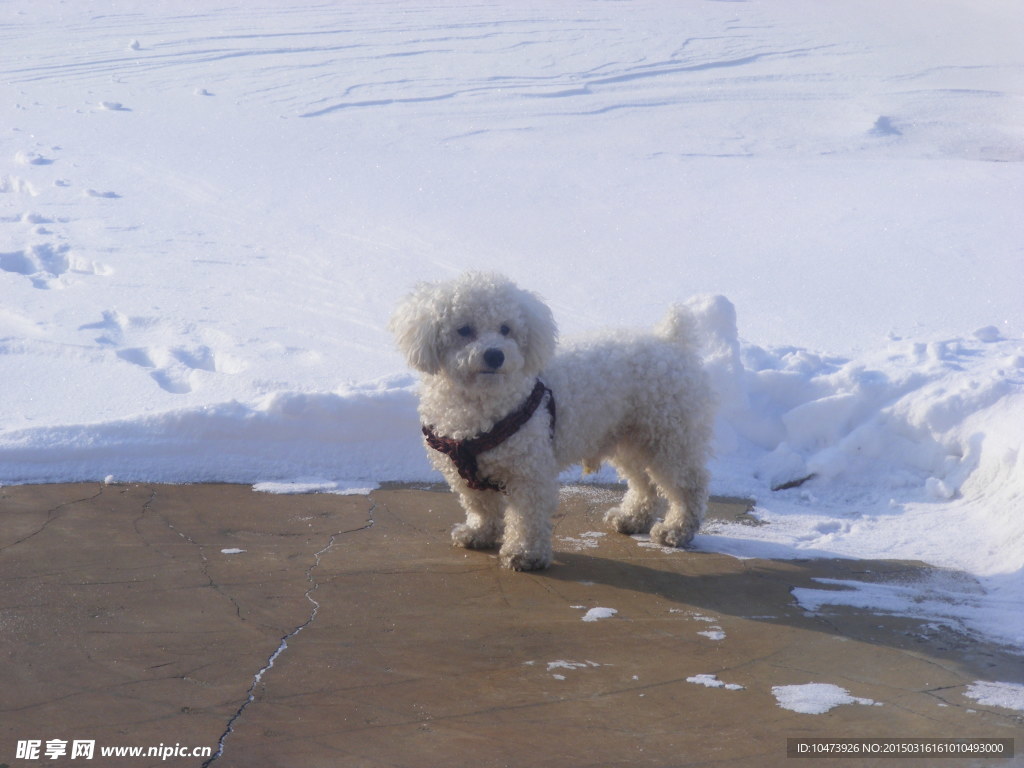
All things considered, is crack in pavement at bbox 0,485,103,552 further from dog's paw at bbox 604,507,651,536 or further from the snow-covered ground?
A: dog's paw at bbox 604,507,651,536

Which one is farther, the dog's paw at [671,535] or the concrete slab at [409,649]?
the dog's paw at [671,535]

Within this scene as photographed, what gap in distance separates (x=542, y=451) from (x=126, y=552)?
1844 millimetres

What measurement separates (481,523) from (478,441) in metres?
0.54

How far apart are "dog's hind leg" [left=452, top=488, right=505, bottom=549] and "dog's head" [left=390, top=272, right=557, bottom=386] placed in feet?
2.20

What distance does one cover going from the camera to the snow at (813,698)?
10.7 feet

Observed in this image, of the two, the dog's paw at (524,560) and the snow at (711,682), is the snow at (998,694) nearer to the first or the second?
the snow at (711,682)

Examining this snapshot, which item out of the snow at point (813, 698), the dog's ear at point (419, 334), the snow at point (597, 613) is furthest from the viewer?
the dog's ear at point (419, 334)

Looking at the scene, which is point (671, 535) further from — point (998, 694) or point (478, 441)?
point (998, 694)

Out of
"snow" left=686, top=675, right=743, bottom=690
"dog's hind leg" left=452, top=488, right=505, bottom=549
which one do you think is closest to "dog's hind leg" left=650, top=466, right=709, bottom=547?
"dog's hind leg" left=452, top=488, right=505, bottom=549

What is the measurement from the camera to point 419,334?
13.8 ft

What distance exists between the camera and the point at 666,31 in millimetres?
15586

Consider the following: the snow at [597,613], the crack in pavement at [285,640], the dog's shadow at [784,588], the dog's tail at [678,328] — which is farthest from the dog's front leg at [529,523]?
the dog's tail at [678,328]

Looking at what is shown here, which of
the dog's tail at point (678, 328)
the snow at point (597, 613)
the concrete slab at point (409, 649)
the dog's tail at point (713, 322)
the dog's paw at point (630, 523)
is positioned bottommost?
the dog's paw at point (630, 523)

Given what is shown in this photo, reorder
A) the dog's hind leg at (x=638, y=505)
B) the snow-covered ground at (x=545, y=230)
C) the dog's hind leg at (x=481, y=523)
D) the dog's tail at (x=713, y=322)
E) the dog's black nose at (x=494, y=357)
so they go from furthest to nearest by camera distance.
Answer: the dog's tail at (x=713, y=322) → the snow-covered ground at (x=545, y=230) → the dog's hind leg at (x=638, y=505) → the dog's hind leg at (x=481, y=523) → the dog's black nose at (x=494, y=357)
